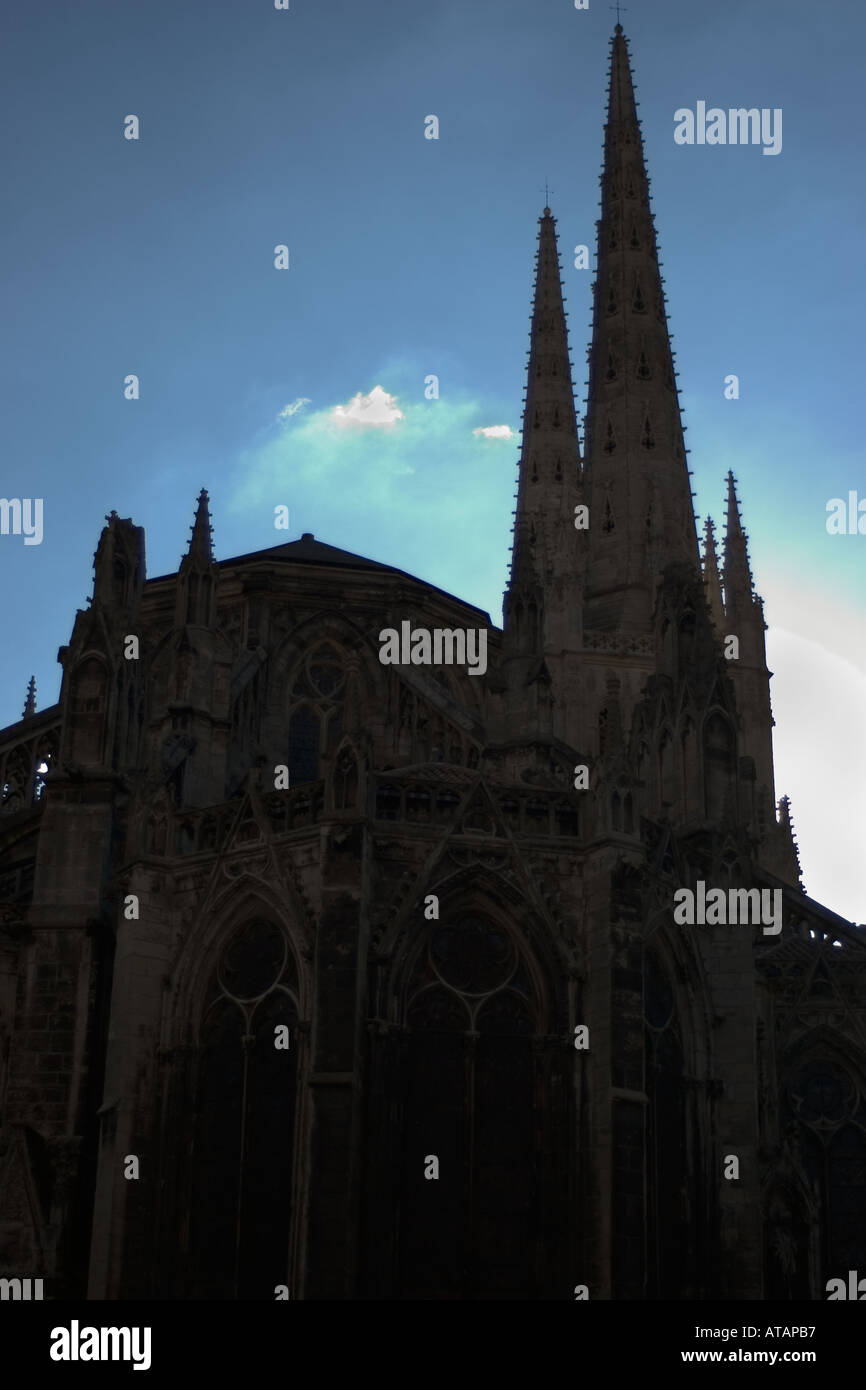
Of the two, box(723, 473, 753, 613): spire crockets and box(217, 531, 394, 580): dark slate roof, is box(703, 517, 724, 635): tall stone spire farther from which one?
box(217, 531, 394, 580): dark slate roof

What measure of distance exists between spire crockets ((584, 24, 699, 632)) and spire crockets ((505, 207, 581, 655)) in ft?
2.97

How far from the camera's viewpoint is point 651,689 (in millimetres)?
30688

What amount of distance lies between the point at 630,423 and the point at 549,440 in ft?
9.65

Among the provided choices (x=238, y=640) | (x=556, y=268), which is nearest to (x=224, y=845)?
(x=238, y=640)

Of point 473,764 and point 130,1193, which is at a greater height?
point 473,764

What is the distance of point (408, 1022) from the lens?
973 inches

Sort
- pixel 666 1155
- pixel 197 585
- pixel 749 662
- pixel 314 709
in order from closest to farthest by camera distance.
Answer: pixel 666 1155, pixel 197 585, pixel 314 709, pixel 749 662

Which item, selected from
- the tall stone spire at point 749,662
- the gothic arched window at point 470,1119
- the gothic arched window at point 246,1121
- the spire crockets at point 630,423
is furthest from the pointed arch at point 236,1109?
the spire crockets at point 630,423

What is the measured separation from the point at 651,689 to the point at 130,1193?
11566 millimetres

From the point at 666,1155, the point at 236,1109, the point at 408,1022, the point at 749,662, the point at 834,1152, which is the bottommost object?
the point at 666,1155

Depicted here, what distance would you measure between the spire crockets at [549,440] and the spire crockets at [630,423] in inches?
35.6

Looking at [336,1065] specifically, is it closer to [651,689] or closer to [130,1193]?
[130,1193]

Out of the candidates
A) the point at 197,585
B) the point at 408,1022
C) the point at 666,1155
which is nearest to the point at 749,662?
the point at 197,585

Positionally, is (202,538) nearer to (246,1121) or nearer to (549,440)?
(246,1121)
